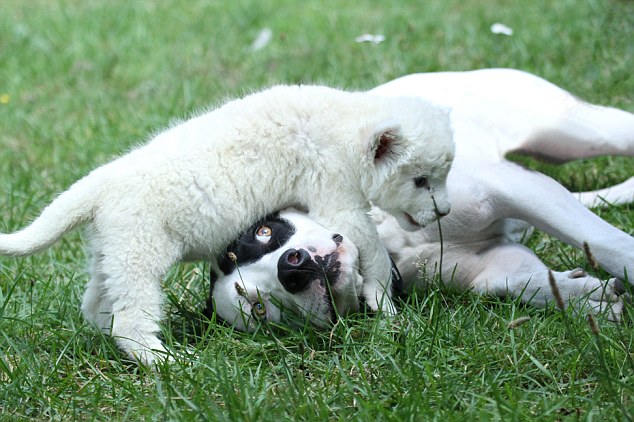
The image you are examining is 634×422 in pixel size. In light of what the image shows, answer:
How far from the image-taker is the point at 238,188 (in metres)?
3.79

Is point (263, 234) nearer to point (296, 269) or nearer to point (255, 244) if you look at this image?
point (255, 244)

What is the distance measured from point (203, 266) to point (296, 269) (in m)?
1.06

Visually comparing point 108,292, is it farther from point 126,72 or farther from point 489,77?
point 126,72

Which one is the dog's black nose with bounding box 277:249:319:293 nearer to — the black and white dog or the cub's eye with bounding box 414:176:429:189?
the black and white dog

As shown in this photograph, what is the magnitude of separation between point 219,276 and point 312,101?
0.84 metres

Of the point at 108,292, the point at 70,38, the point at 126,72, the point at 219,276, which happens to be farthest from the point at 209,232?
the point at 70,38

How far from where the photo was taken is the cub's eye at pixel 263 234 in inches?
147

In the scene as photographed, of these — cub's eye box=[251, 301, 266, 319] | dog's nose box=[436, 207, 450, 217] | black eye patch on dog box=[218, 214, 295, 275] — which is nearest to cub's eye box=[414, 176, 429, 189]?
dog's nose box=[436, 207, 450, 217]

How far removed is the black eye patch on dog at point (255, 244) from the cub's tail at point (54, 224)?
0.57m

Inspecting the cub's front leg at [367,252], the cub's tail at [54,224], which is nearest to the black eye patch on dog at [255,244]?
the cub's front leg at [367,252]

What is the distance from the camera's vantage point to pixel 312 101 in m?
4.04

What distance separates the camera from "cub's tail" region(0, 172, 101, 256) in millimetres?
3682

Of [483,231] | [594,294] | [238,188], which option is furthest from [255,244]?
[594,294]

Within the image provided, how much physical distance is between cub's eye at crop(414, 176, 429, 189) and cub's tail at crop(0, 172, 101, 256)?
130cm
